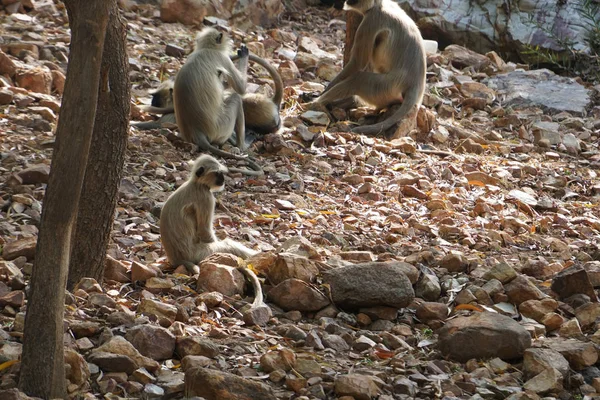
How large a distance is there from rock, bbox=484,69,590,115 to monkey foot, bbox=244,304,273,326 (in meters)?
6.42

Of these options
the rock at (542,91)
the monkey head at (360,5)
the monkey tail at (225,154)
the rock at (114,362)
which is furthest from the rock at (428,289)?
the rock at (542,91)

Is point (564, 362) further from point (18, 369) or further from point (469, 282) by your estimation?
point (18, 369)

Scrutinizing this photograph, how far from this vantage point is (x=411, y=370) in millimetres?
3947

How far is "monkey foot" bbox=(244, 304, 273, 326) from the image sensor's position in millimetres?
4312


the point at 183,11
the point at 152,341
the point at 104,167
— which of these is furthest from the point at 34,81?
the point at 152,341

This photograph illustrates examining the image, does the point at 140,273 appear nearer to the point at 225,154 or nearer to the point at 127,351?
the point at 127,351

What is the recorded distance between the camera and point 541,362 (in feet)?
13.0

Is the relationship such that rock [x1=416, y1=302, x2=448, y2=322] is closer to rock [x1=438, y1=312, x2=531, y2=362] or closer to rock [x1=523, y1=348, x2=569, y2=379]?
rock [x1=438, y1=312, x2=531, y2=362]

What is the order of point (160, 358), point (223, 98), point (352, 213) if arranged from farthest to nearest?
point (223, 98) < point (352, 213) < point (160, 358)

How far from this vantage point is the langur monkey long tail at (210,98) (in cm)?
758

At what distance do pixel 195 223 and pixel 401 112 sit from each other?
3.91 meters

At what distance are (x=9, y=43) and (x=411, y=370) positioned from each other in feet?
20.9

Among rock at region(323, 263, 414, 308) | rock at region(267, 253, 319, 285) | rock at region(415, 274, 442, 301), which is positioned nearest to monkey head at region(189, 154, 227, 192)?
rock at region(267, 253, 319, 285)

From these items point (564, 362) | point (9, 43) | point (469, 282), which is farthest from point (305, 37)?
point (564, 362)
